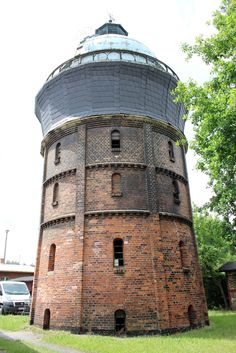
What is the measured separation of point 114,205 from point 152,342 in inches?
213

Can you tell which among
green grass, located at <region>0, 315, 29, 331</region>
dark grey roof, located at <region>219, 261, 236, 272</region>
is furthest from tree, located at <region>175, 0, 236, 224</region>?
dark grey roof, located at <region>219, 261, 236, 272</region>

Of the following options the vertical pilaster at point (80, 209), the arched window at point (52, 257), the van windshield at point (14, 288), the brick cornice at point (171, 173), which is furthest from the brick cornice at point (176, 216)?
the van windshield at point (14, 288)

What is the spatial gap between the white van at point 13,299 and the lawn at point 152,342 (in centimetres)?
716

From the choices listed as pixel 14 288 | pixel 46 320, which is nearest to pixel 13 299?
pixel 14 288

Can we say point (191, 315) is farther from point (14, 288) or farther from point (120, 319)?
point (14, 288)

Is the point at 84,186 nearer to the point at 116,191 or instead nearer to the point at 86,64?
the point at 116,191

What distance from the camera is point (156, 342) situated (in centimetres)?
1011

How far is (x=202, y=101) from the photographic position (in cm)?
970

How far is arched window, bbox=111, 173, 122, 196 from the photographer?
13.8 m

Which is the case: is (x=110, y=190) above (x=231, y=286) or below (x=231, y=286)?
above

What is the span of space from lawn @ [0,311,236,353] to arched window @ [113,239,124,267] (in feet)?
9.21

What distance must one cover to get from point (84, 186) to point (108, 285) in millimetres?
4273

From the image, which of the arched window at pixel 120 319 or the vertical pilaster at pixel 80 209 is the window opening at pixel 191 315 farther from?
the vertical pilaster at pixel 80 209

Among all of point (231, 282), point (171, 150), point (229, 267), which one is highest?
point (171, 150)
